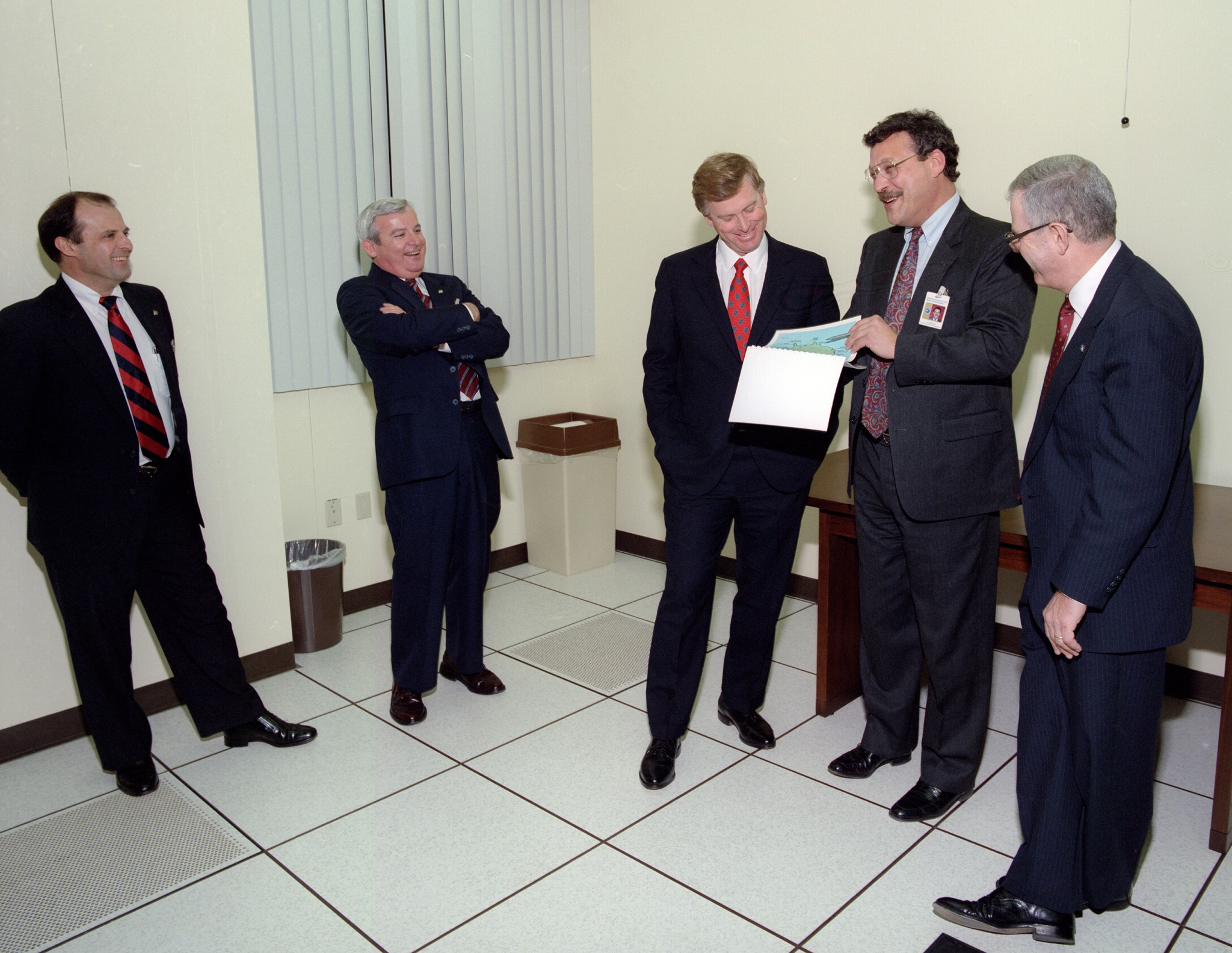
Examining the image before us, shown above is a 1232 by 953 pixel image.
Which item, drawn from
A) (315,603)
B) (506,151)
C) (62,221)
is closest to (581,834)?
(315,603)

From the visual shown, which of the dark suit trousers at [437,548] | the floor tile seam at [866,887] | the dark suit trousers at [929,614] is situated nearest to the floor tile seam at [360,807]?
the dark suit trousers at [437,548]

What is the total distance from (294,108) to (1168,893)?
12.6ft

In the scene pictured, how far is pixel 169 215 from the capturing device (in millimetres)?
3066

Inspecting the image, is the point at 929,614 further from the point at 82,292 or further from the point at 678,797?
the point at 82,292

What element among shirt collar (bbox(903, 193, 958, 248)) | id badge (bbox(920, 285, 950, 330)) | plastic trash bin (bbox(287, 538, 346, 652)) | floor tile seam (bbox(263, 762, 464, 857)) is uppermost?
shirt collar (bbox(903, 193, 958, 248))

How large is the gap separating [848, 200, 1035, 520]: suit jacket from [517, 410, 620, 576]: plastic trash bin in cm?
238

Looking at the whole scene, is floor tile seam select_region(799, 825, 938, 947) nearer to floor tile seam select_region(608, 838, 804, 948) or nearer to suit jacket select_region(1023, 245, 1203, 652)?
floor tile seam select_region(608, 838, 804, 948)

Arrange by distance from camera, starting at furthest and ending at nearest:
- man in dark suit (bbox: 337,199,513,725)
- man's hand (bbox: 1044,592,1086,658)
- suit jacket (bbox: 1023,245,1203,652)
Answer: man in dark suit (bbox: 337,199,513,725), man's hand (bbox: 1044,592,1086,658), suit jacket (bbox: 1023,245,1203,652)

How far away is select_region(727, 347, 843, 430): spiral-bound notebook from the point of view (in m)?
2.40

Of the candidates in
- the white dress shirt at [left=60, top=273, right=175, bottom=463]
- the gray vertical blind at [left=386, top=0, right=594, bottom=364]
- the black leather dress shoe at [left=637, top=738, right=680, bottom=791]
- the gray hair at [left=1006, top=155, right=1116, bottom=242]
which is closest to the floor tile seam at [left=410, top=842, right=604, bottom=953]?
the black leather dress shoe at [left=637, top=738, right=680, bottom=791]

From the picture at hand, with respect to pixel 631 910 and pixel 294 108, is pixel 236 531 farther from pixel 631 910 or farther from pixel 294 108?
pixel 631 910

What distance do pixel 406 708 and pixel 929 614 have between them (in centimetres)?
175

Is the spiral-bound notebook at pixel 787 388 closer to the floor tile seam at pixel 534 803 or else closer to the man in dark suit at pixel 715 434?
the man in dark suit at pixel 715 434

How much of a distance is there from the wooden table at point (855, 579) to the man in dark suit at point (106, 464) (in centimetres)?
197
